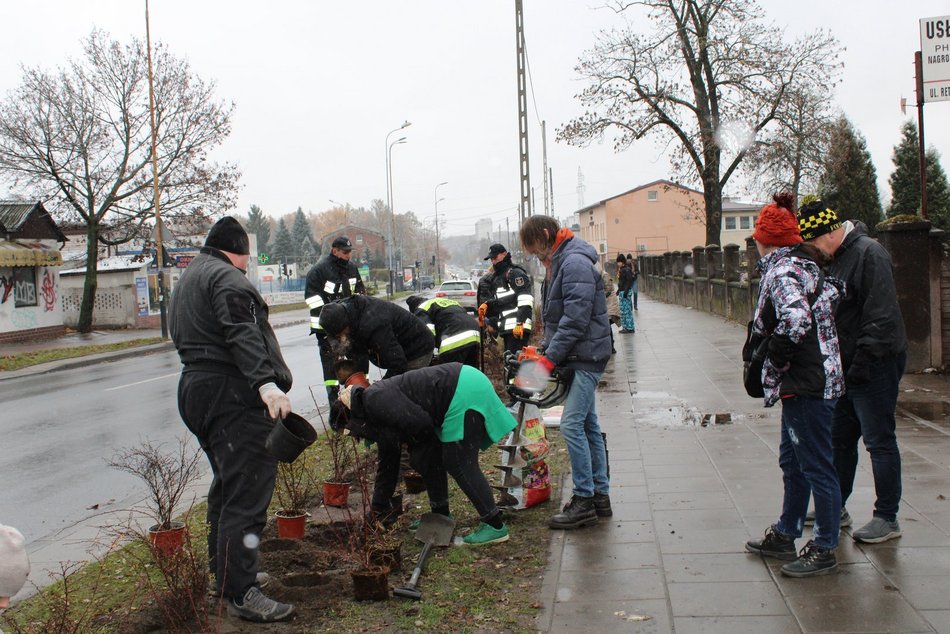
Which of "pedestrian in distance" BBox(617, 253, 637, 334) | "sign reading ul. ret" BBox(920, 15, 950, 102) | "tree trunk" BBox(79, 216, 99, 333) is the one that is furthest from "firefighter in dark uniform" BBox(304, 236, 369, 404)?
"tree trunk" BBox(79, 216, 99, 333)

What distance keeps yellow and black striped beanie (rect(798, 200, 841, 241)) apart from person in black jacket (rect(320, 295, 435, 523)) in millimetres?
2574

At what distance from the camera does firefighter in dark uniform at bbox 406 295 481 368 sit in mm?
6617

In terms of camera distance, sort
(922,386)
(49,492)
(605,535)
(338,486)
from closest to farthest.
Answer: (605,535) < (338,486) < (49,492) < (922,386)

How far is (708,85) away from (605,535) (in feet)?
101

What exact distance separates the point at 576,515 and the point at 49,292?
28778mm

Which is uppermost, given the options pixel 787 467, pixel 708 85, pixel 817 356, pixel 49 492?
pixel 708 85

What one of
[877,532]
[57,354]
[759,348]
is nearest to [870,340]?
[759,348]

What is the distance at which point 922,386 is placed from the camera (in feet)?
32.4

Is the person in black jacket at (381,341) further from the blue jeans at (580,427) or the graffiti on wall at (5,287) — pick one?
the graffiti on wall at (5,287)

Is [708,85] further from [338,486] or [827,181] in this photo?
[338,486]

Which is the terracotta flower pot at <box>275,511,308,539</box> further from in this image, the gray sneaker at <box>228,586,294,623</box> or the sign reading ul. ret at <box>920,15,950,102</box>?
the sign reading ul. ret at <box>920,15,950,102</box>

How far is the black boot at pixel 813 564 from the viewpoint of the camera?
4332 millimetres

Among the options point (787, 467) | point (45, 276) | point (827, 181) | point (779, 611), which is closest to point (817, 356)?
point (787, 467)

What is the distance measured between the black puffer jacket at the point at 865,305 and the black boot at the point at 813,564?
102 centimetres
